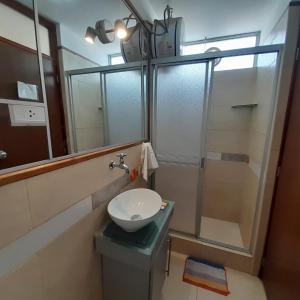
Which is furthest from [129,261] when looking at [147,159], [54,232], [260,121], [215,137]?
[215,137]

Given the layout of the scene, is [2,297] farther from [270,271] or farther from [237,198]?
[237,198]

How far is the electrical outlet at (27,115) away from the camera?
88 centimetres

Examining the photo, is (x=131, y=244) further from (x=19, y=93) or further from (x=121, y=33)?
(x=121, y=33)

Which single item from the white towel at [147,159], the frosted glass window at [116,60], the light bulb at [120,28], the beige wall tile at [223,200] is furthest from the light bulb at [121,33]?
the beige wall tile at [223,200]

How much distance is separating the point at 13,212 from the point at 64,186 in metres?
0.22

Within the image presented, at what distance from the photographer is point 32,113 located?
0.89m

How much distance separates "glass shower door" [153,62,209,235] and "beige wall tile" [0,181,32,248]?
1.40m

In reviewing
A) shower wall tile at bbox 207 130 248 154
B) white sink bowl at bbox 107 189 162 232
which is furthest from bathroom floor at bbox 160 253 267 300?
shower wall tile at bbox 207 130 248 154

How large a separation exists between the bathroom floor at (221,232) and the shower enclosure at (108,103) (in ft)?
4.85

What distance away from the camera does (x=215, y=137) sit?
7.36 ft

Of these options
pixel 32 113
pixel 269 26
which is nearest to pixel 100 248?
pixel 32 113

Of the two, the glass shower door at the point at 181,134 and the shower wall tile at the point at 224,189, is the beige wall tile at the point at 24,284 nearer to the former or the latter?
the glass shower door at the point at 181,134

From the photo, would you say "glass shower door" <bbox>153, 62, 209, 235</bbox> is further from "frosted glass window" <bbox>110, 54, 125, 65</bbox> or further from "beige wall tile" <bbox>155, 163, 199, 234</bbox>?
"frosted glass window" <bbox>110, 54, 125, 65</bbox>

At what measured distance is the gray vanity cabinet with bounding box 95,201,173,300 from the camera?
976 millimetres
